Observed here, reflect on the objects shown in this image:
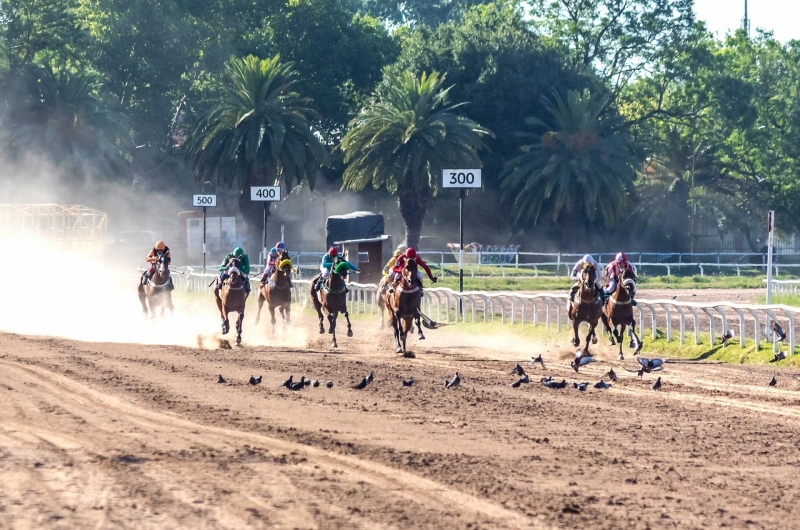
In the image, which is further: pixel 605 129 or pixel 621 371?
pixel 605 129

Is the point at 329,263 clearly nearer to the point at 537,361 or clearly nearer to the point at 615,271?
the point at 615,271

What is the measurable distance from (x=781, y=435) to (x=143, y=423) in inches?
239

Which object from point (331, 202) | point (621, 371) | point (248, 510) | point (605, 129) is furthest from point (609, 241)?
point (248, 510)

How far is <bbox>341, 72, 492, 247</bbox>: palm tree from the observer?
51.7 m

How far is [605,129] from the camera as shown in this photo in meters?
60.5

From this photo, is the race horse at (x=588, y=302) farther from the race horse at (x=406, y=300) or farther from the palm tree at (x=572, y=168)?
the palm tree at (x=572, y=168)

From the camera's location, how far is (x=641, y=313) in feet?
76.4

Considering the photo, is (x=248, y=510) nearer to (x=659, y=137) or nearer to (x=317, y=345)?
(x=317, y=345)

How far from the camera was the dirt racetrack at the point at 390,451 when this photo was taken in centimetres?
798

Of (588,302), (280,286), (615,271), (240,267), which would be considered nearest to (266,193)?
(280,286)

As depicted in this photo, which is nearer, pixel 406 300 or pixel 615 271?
pixel 406 300

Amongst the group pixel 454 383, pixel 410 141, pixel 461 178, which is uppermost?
pixel 410 141

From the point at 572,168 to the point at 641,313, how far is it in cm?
3300

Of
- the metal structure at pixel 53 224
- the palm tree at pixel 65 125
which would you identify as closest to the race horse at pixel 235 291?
the metal structure at pixel 53 224
